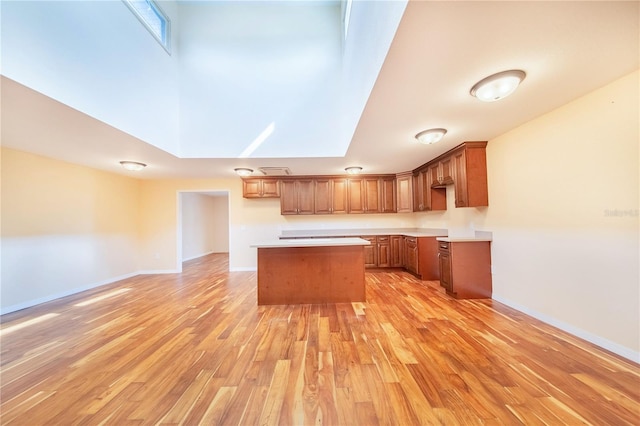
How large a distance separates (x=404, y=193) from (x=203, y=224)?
7.34m

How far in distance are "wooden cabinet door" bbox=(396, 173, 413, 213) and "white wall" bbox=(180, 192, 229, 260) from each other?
6.54m

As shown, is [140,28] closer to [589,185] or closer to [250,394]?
[250,394]

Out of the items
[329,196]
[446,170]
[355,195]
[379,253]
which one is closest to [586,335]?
[446,170]

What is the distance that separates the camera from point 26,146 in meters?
3.38

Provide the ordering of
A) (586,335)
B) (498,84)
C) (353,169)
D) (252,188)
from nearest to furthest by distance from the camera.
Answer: (498,84)
(586,335)
(353,169)
(252,188)

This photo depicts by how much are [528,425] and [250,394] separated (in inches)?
68.8

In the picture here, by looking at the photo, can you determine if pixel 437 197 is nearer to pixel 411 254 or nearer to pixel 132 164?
pixel 411 254

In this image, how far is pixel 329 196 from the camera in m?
5.91

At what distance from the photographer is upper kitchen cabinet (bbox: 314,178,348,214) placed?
5.89 metres

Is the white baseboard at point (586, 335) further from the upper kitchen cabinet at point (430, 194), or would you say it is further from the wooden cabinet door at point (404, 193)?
the wooden cabinet door at point (404, 193)

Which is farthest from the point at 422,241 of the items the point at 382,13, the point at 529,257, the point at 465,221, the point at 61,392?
the point at 61,392

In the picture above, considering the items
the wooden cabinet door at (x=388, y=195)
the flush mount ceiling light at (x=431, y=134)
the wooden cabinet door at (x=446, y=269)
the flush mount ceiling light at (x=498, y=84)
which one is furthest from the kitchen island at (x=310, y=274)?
the wooden cabinet door at (x=388, y=195)

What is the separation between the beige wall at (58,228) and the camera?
350 centimetres

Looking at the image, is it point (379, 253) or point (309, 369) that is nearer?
point (309, 369)
